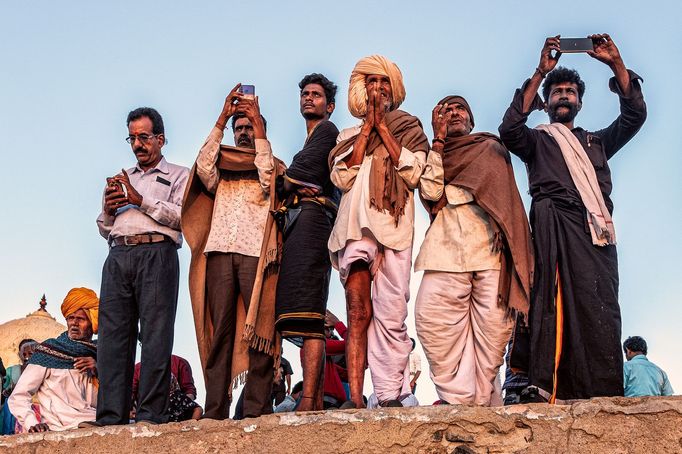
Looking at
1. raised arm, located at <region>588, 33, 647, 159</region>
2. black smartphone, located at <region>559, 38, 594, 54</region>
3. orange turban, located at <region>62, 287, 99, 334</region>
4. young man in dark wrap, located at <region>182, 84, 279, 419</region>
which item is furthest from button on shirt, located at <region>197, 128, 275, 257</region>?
raised arm, located at <region>588, 33, 647, 159</region>

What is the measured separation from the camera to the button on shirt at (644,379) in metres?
8.06

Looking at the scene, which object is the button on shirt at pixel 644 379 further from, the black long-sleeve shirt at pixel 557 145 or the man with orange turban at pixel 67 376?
the man with orange turban at pixel 67 376

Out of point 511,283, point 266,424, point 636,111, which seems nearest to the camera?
point 266,424

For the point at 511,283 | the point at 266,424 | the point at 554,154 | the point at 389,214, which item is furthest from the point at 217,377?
the point at 554,154

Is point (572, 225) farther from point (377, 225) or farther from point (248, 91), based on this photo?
point (248, 91)

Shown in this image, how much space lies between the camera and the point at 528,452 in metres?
5.71

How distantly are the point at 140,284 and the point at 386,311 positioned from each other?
1.75 m

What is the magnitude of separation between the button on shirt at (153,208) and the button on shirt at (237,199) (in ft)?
0.91

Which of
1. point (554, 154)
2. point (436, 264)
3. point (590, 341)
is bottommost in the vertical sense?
point (590, 341)

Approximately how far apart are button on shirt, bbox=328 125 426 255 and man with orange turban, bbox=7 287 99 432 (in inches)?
88.1

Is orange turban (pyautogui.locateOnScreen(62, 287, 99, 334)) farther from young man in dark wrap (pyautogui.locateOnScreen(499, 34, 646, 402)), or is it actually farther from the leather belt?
young man in dark wrap (pyautogui.locateOnScreen(499, 34, 646, 402))

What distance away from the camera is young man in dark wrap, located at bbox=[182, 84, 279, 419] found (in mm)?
6895

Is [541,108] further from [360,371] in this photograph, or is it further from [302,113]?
[360,371]

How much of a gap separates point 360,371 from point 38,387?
2.61 meters
